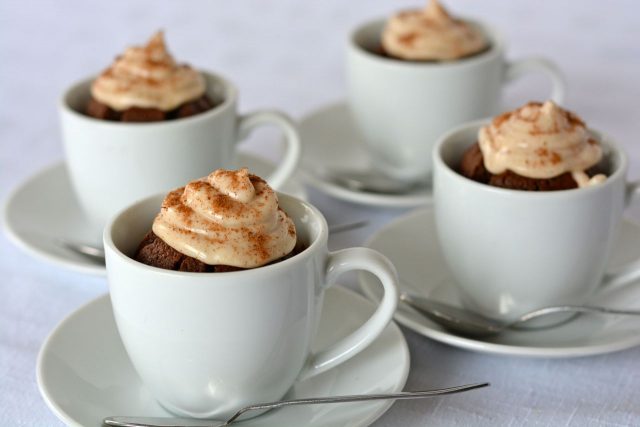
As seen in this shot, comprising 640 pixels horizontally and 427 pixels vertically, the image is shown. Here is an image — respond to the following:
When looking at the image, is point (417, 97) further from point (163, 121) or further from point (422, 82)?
point (163, 121)

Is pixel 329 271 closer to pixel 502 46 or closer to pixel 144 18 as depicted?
pixel 502 46

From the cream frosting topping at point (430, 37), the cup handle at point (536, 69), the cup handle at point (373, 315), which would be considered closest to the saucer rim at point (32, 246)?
the cup handle at point (373, 315)

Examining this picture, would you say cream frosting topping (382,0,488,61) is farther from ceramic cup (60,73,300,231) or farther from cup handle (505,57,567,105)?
ceramic cup (60,73,300,231)

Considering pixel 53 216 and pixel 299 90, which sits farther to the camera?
pixel 299 90

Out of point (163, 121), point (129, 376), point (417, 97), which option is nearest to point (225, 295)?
point (129, 376)

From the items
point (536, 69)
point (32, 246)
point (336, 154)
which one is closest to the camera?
point (32, 246)

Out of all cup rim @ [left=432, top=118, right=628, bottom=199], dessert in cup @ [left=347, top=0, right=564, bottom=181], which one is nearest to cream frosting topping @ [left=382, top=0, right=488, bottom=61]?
dessert in cup @ [left=347, top=0, right=564, bottom=181]

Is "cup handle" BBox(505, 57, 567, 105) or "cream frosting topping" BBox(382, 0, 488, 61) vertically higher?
"cream frosting topping" BBox(382, 0, 488, 61)

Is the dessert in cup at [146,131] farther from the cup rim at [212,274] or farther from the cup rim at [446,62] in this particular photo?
the cup rim at [212,274]
